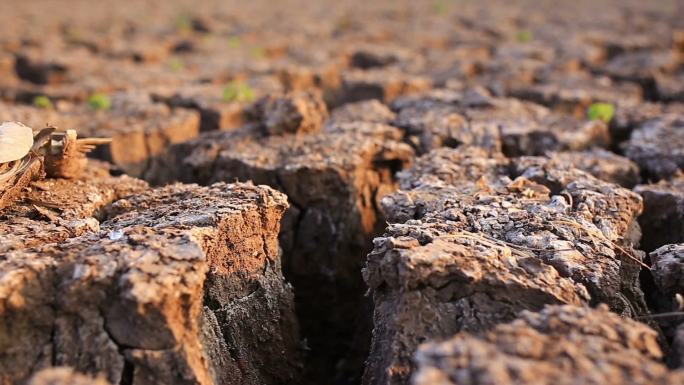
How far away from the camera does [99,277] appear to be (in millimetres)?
1729

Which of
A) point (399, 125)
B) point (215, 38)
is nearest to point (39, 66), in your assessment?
point (215, 38)

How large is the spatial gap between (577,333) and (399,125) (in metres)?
2.40

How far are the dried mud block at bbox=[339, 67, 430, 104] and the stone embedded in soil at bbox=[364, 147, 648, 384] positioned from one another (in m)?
2.34

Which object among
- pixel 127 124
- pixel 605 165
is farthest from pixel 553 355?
pixel 127 124

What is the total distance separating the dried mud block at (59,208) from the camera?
207cm

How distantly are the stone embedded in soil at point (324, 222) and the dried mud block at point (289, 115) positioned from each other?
265 millimetres

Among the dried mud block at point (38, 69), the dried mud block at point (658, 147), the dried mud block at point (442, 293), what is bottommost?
the dried mud block at point (442, 293)

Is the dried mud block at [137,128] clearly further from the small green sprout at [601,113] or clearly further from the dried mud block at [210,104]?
the small green sprout at [601,113]

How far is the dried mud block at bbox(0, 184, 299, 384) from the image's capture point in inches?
66.9

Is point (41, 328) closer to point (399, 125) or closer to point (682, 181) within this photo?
point (399, 125)

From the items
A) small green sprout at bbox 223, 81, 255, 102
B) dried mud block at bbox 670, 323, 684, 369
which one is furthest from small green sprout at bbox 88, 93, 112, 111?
dried mud block at bbox 670, 323, 684, 369

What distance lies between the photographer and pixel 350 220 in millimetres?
3072

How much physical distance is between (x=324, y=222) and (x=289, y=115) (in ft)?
2.47

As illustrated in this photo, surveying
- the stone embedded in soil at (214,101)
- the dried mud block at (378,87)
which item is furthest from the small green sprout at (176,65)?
the dried mud block at (378,87)
